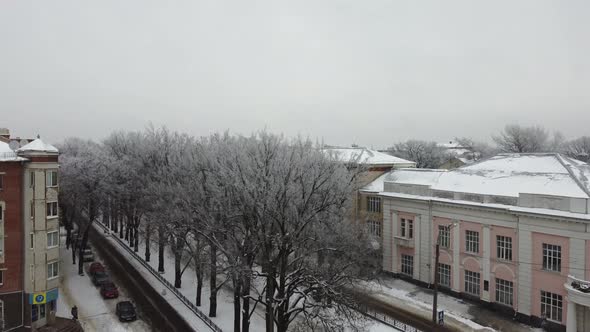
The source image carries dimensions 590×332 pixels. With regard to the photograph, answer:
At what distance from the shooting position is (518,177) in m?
35.2

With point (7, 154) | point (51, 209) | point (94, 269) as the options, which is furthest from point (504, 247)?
point (7, 154)

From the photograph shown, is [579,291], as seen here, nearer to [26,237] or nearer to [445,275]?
[445,275]

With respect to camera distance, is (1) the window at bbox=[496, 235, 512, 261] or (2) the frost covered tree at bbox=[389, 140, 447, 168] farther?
(2) the frost covered tree at bbox=[389, 140, 447, 168]

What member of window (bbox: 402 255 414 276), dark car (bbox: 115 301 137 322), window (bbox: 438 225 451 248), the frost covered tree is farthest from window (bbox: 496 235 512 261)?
the frost covered tree

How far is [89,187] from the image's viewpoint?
4191 cm

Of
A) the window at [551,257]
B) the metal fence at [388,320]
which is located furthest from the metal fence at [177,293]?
the window at [551,257]

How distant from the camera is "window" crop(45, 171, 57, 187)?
101 ft

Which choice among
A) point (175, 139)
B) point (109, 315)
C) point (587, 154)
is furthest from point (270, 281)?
point (587, 154)

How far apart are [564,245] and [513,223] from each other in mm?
3868

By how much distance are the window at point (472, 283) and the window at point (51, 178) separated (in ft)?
111

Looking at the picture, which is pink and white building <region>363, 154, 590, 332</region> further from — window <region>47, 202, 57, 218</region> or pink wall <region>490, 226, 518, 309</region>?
window <region>47, 202, 57, 218</region>

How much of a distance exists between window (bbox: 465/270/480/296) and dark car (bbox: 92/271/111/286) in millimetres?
31502

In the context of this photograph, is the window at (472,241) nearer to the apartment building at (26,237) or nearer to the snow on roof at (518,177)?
the snow on roof at (518,177)

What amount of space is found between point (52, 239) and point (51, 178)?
451 cm
